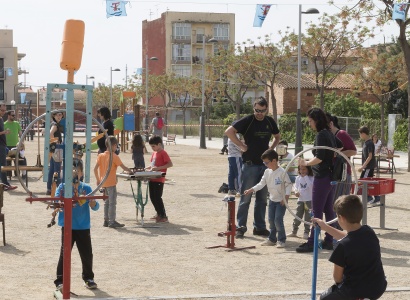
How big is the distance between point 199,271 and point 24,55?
134 metres

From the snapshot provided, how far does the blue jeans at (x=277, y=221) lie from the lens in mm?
11844

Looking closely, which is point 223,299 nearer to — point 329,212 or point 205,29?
point 329,212

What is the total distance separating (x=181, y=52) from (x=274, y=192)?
4040 inches

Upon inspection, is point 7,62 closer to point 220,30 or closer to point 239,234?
point 220,30

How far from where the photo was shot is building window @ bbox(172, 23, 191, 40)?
112m

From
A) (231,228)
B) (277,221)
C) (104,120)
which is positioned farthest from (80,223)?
(104,120)

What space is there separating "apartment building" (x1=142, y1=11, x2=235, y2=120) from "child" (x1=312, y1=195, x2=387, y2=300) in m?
105

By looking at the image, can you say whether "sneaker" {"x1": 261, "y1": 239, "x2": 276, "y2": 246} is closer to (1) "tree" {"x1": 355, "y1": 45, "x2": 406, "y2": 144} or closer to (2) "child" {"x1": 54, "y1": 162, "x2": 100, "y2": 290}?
(2) "child" {"x1": 54, "y1": 162, "x2": 100, "y2": 290}

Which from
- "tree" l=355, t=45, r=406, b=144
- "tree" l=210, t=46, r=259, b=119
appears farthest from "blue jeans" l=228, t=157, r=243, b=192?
"tree" l=210, t=46, r=259, b=119

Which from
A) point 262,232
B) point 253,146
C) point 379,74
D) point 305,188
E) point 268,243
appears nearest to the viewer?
point 268,243

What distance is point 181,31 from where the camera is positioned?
370 feet

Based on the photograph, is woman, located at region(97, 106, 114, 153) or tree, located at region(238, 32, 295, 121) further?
tree, located at region(238, 32, 295, 121)

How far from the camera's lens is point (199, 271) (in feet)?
33.3

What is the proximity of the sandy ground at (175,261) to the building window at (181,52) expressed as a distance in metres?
97.2
